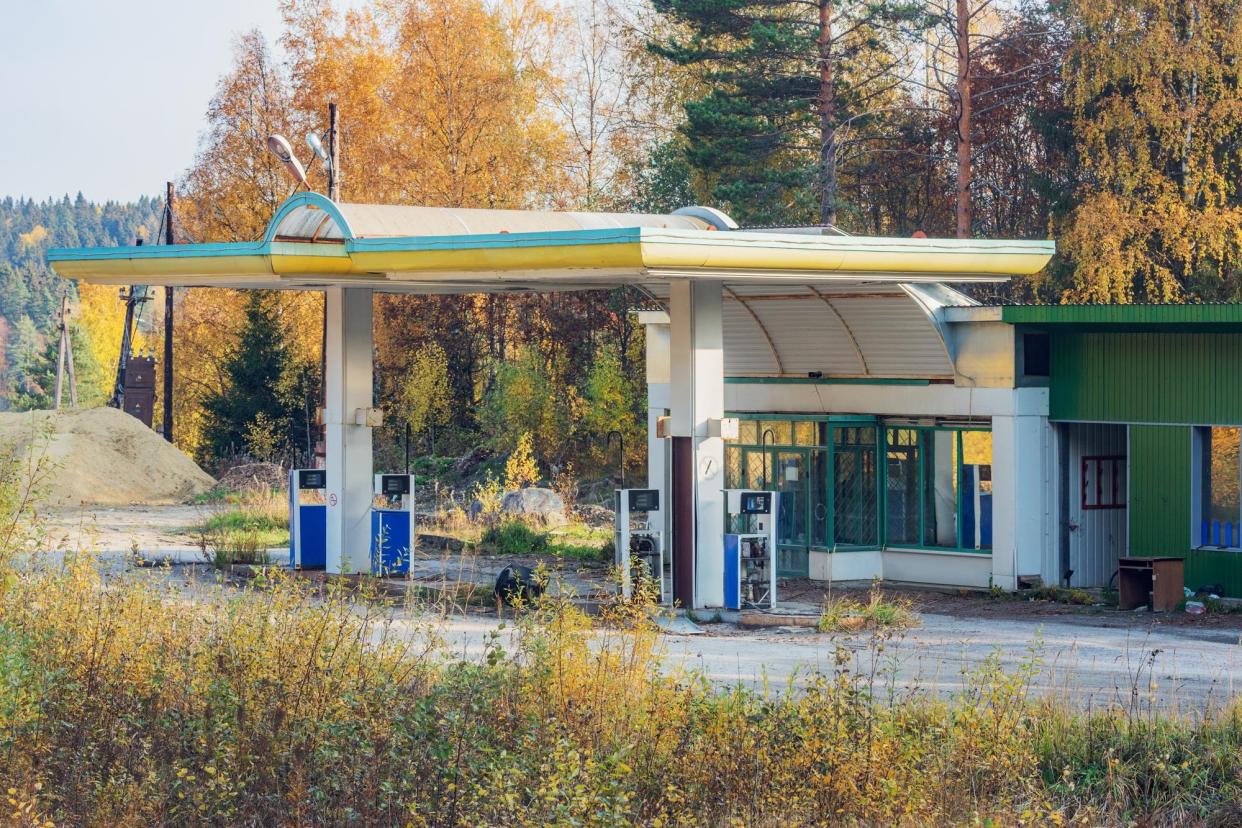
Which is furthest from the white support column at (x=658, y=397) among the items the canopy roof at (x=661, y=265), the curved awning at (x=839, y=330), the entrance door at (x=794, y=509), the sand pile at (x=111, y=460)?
the sand pile at (x=111, y=460)

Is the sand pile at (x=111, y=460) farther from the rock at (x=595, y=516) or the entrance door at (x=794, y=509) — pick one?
the entrance door at (x=794, y=509)

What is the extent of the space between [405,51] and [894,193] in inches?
669

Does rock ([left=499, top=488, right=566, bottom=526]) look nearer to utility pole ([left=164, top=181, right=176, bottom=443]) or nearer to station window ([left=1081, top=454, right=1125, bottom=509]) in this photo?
station window ([left=1081, top=454, right=1125, bottom=509])

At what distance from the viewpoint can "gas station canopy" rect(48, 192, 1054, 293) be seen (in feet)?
57.1

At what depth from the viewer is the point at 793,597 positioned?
2202 cm

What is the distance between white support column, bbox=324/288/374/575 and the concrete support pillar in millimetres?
9141

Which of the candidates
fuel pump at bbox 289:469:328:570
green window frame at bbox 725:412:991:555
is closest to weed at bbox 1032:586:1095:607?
green window frame at bbox 725:412:991:555

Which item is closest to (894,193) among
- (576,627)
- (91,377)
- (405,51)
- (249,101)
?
(405,51)

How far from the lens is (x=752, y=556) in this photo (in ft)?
65.5

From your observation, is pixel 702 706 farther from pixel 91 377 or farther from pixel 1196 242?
pixel 91 377

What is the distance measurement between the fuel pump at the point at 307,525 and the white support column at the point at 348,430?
528 mm

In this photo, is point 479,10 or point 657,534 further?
point 479,10

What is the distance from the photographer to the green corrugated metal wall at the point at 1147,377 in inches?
837

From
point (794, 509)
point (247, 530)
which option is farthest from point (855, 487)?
point (247, 530)
